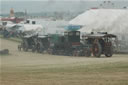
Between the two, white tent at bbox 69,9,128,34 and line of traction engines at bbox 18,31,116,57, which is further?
white tent at bbox 69,9,128,34

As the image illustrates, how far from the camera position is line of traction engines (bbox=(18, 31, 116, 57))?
36438 millimetres

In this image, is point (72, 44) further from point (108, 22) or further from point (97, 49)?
point (108, 22)

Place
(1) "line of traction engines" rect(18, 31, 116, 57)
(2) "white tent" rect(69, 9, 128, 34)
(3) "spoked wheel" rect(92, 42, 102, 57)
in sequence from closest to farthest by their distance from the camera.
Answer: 1. (3) "spoked wheel" rect(92, 42, 102, 57)
2. (1) "line of traction engines" rect(18, 31, 116, 57)
3. (2) "white tent" rect(69, 9, 128, 34)

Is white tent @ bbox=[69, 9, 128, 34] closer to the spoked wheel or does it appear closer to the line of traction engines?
the line of traction engines

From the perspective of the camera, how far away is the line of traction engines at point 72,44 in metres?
36.4

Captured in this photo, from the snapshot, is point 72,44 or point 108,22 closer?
point 72,44

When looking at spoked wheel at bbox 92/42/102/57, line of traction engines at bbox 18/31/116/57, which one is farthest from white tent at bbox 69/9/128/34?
spoked wheel at bbox 92/42/102/57

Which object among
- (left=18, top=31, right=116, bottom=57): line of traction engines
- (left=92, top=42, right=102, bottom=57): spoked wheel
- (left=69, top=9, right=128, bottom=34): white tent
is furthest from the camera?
(left=69, top=9, right=128, bottom=34): white tent

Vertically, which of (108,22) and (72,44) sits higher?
(108,22)

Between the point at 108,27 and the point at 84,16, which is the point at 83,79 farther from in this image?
the point at 84,16

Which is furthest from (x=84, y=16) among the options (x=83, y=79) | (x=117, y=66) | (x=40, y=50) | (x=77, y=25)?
(x=83, y=79)

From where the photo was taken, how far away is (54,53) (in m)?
40.6

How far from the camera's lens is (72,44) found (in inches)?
1559

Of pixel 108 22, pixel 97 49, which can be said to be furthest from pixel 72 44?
pixel 108 22
